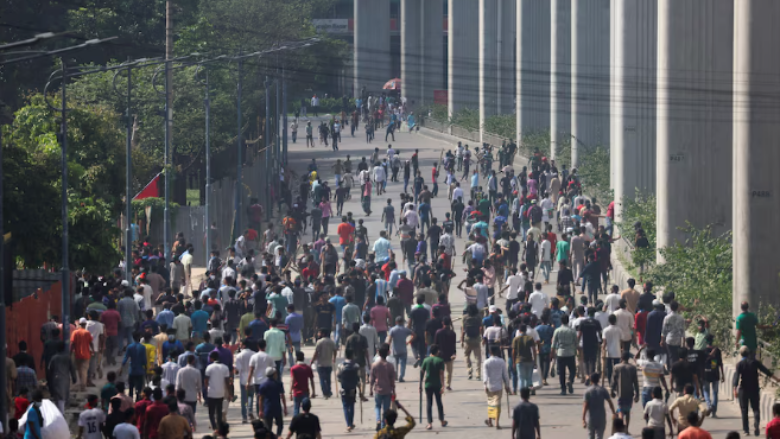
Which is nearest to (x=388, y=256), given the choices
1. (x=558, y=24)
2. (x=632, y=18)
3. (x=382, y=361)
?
(x=382, y=361)

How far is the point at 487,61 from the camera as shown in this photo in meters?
71.9

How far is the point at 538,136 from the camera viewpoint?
200ft

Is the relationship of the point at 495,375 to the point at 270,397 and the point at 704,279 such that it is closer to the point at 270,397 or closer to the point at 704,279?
the point at 270,397

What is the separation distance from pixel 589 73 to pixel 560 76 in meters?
3.46

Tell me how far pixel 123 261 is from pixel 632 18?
16.4 meters

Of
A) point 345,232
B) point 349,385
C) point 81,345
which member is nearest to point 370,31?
point 345,232

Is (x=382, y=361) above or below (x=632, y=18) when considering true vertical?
below

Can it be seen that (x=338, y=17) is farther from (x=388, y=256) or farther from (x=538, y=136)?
(x=388, y=256)

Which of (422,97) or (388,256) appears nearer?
(388,256)

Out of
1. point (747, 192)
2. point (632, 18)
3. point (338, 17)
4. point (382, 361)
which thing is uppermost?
point (338, 17)

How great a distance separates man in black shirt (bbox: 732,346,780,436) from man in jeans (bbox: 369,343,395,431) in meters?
4.55

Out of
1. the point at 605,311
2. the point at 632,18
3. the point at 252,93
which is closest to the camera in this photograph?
the point at 605,311

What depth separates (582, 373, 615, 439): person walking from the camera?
1691 centimetres

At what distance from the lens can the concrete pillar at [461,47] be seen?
7788 cm
